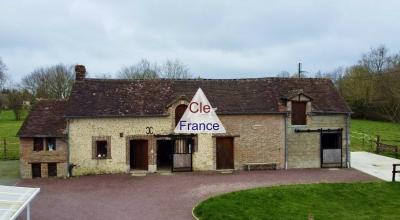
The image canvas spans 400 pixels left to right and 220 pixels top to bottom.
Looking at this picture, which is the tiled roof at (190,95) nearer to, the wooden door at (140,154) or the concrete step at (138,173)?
the wooden door at (140,154)

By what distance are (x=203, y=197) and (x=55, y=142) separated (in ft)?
31.2

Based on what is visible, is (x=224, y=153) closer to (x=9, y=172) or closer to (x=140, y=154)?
(x=140, y=154)

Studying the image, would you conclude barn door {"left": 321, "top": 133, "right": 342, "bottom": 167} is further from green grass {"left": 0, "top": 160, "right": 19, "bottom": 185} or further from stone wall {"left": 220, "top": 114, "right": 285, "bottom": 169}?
green grass {"left": 0, "top": 160, "right": 19, "bottom": 185}

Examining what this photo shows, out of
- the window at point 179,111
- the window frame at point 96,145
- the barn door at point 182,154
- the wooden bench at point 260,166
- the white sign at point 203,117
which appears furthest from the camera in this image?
the wooden bench at point 260,166

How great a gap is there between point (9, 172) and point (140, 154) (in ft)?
24.0

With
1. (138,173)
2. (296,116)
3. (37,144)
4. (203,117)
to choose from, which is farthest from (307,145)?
(37,144)

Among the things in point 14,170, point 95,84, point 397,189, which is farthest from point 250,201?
point 14,170

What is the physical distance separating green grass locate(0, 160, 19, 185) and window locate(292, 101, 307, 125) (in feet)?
50.8

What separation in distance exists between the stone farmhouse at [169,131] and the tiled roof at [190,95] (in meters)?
0.06

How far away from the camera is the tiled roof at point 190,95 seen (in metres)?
22.7

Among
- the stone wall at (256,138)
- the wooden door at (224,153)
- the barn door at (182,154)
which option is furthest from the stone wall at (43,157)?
the stone wall at (256,138)

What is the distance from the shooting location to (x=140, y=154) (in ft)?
74.9

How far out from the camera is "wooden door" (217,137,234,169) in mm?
23141

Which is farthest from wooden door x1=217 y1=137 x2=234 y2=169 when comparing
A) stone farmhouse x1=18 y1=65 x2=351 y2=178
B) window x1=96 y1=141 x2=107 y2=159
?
window x1=96 y1=141 x2=107 y2=159
